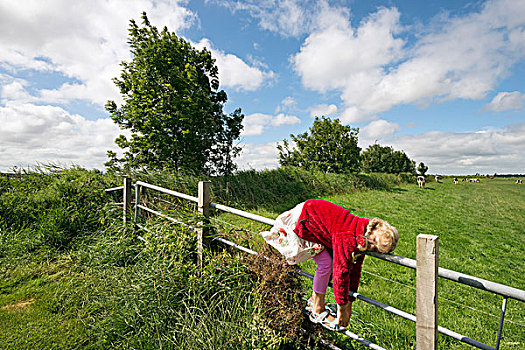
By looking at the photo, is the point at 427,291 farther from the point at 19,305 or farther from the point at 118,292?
the point at 19,305

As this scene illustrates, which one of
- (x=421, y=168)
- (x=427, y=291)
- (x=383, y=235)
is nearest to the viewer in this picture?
(x=427, y=291)

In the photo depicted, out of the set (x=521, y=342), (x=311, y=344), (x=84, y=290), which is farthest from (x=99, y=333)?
(x=521, y=342)

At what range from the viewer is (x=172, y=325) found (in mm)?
2320

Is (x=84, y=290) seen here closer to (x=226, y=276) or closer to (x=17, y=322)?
(x=17, y=322)

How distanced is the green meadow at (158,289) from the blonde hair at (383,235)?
602 mm

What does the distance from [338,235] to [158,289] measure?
6.13 ft

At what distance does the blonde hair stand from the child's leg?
1.48 ft

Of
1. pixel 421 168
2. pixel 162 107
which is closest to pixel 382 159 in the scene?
pixel 421 168

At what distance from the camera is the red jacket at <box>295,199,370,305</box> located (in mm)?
1765

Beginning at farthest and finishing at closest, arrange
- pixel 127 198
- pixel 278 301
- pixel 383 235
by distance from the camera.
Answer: pixel 127 198 < pixel 278 301 < pixel 383 235

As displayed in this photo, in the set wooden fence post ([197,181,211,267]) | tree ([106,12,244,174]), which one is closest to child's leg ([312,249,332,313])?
wooden fence post ([197,181,211,267])

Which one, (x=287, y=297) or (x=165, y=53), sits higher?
(x=165, y=53)

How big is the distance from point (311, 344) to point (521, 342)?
2791 mm

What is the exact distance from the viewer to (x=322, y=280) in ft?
6.54
